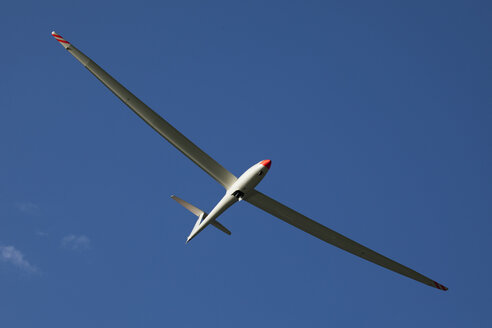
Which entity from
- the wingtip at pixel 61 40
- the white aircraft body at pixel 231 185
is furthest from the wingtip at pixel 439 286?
the wingtip at pixel 61 40

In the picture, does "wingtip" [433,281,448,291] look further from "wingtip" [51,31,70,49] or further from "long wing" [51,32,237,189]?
"wingtip" [51,31,70,49]

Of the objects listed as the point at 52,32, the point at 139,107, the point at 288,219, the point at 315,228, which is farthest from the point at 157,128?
the point at 315,228

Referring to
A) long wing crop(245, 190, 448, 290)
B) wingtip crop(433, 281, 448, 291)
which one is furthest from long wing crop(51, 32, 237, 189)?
wingtip crop(433, 281, 448, 291)

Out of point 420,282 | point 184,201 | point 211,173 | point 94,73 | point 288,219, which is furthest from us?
point 184,201

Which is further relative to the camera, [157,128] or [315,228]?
[315,228]

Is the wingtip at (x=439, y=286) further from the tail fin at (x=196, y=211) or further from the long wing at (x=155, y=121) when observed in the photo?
the long wing at (x=155, y=121)

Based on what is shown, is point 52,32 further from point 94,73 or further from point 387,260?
point 387,260
